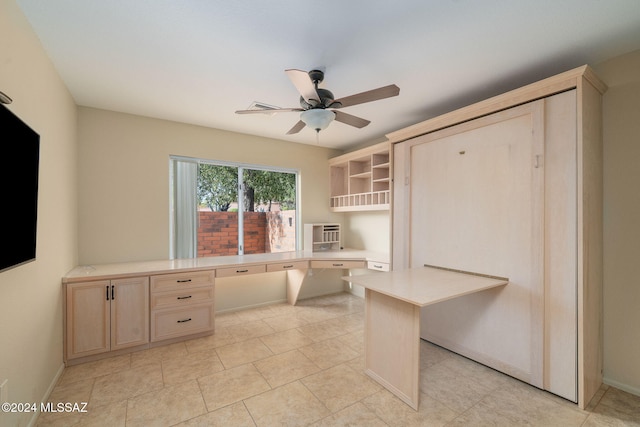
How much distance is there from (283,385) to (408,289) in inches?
48.1

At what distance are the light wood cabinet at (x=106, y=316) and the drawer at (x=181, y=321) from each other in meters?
0.08

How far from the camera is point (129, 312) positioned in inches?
102

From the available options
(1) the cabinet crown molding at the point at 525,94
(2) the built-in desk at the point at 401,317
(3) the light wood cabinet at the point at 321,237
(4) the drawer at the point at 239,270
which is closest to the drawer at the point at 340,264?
(3) the light wood cabinet at the point at 321,237

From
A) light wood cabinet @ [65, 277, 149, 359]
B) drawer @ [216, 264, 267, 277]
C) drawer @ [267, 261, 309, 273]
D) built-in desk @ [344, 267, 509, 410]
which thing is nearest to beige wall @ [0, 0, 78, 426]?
light wood cabinet @ [65, 277, 149, 359]

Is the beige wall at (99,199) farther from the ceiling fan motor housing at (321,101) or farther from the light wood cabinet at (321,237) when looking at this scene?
the light wood cabinet at (321,237)

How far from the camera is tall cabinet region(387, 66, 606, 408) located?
188 centimetres

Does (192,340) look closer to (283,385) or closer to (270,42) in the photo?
(283,385)

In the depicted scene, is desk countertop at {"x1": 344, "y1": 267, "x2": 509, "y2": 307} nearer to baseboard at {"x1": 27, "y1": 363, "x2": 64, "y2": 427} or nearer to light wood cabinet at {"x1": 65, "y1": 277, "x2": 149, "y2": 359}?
light wood cabinet at {"x1": 65, "y1": 277, "x2": 149, "y2": 359}

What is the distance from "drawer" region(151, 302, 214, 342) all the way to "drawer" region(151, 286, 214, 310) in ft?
0.18

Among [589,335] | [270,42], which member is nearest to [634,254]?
[589,335]

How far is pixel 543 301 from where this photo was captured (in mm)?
2010

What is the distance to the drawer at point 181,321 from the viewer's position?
271cm

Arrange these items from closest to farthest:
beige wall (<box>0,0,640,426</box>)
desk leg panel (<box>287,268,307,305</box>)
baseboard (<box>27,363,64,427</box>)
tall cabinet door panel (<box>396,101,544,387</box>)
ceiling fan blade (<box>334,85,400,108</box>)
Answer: beige wall (<box>0,0,640,426</box>) < baseboard (<box>27,363,64,427</box>) < ceiling fan blade (<box>334,85,400,108</box>) < tall cabinet door panel (<box>396,101,544,387</box>) < desk leg panel (<box>287,268,307,305</box>)

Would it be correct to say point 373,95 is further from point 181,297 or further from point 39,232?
point 181,297
